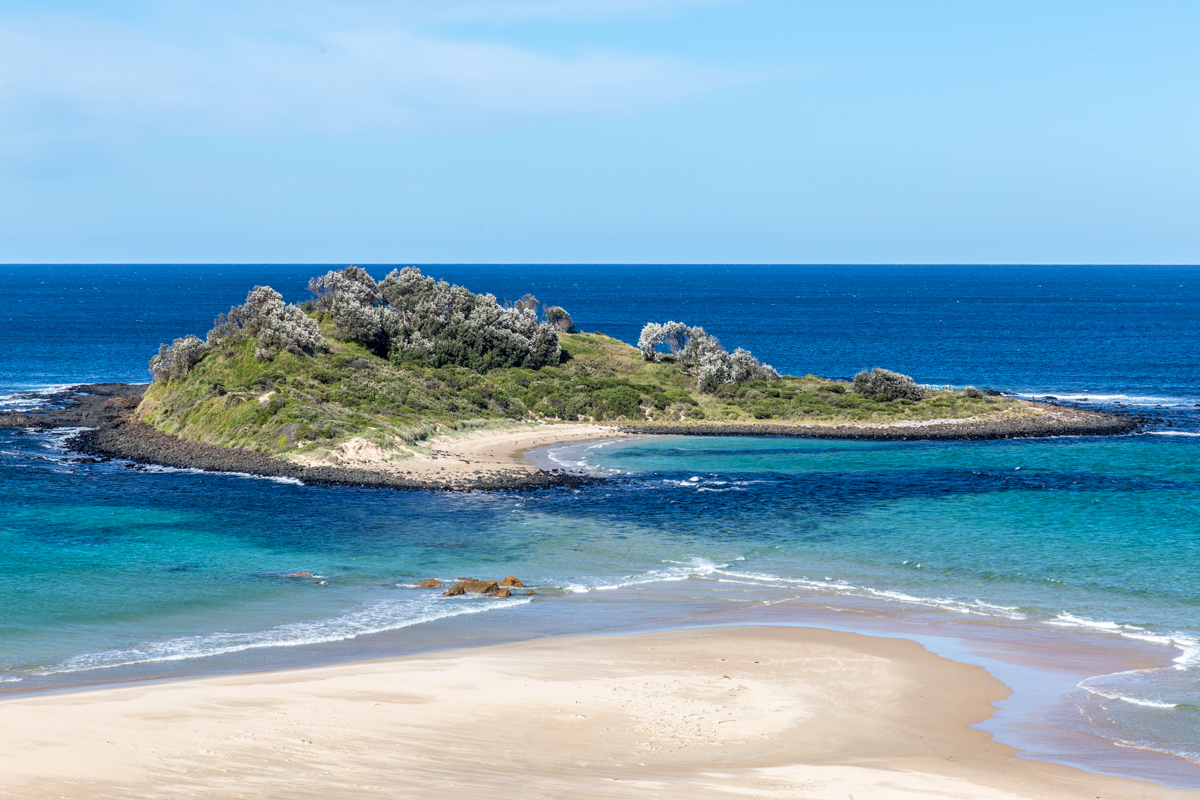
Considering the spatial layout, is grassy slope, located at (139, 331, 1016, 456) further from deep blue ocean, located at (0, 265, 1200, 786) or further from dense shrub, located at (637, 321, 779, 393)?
deep blue ocean, located at (0, 265, 1200, 786)

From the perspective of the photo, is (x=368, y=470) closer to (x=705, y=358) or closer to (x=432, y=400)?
(x=432, y=400)

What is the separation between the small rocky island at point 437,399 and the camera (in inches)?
2032

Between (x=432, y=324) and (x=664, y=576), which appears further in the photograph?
(x=432, y=324)

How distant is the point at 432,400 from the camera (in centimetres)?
6088

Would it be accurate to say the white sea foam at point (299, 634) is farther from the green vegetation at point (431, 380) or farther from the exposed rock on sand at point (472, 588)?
the green vegetation at point (431, 380)

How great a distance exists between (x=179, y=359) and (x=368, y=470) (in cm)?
2039

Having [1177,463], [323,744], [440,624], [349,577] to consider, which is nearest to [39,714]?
[323,744]

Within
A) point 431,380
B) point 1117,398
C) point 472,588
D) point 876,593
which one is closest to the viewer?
point 472,588

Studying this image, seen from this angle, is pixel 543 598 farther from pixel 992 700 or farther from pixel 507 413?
pixel 507 413

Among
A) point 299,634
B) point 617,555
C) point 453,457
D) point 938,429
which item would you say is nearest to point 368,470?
point 453,457

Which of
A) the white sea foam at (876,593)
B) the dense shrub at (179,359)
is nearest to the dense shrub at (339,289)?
the dense shrub at (179,359)

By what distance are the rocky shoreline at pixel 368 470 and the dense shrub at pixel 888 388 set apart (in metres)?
5.48

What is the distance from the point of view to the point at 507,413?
208 feet

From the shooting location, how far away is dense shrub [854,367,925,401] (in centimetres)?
6944
